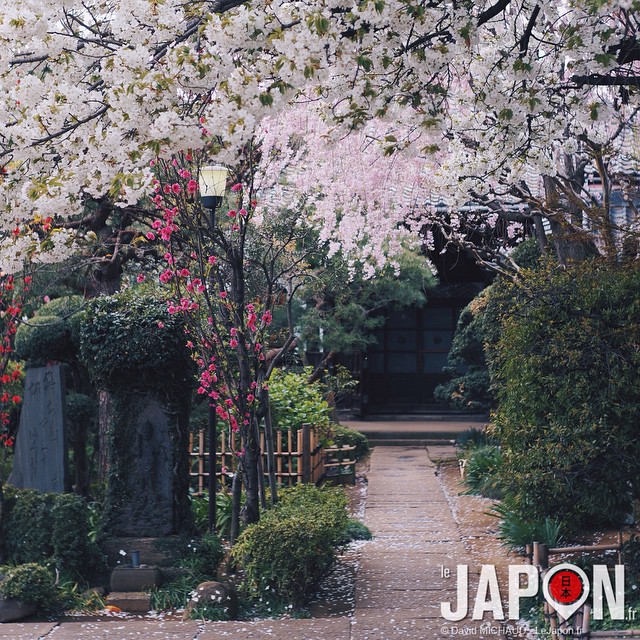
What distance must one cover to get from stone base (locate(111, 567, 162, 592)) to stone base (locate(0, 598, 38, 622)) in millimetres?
909

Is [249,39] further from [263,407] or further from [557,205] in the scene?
A: [557,205]

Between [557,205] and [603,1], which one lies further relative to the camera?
[557,205]

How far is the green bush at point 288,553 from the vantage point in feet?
23.7

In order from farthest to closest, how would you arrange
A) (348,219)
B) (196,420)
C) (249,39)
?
(348,219), (196,420), (249,39)

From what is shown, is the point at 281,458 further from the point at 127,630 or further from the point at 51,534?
the point at 127,630

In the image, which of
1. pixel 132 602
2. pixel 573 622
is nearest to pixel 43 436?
pixel 132 602

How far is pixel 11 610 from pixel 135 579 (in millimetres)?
1133

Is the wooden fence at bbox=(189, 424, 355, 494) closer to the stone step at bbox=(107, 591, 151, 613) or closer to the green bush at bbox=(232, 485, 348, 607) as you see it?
the stone step at bbox=(107, 591, 151, 613)

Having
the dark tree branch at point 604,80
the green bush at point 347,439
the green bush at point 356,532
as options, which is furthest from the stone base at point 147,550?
the green bush at point 347,439

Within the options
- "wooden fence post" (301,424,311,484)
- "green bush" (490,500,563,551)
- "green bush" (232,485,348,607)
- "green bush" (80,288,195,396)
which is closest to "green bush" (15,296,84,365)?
"wooden fence post" (301,424,311,484)

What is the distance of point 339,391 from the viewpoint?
51.6 ft

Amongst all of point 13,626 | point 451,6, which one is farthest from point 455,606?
point 451,6

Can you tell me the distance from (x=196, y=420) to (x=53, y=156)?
6589 millimetres

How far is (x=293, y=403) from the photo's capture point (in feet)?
43.4
